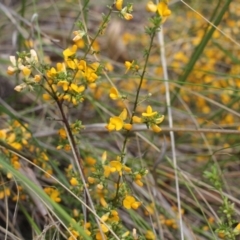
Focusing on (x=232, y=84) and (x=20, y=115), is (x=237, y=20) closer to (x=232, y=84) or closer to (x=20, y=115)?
(x=232, y=84)

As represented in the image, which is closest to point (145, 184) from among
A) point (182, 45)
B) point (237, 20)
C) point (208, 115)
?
point (208, 115)

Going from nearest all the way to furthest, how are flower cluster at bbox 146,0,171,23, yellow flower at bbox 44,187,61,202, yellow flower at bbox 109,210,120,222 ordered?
flower cluster at bbox 146,0,171,23
yellow flower at bbox 109,210,120,222
yellow flower at bbox 44,187,61,202

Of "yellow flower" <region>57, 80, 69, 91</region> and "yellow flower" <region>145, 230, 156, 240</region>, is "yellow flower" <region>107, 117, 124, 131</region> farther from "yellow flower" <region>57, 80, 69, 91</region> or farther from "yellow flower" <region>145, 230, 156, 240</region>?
"yellow flower" <region>145, 230, 156, 240</region>

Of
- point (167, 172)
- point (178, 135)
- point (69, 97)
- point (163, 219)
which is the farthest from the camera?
point (178, 135)

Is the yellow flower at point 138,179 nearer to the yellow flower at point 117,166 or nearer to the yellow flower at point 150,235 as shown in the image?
the yellow flower at point 117,166

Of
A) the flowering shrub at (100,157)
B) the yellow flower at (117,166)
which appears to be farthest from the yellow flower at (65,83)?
the yellow flower at (117,166)

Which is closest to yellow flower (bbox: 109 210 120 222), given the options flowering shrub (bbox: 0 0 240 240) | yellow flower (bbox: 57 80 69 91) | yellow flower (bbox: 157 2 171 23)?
flowering shrub (bbox: 0 0 240 240)

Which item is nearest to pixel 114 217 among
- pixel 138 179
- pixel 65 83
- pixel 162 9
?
pixel 138 179

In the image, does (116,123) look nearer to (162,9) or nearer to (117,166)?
(117,166)

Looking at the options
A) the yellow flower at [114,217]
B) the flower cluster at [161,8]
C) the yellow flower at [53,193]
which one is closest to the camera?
the flower cluster at [161,8]

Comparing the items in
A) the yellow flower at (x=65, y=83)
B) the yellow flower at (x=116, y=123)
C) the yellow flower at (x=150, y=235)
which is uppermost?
the yellow flower at (x=65, y=83)

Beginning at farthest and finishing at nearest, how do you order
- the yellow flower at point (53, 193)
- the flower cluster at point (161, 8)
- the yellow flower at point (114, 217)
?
the yellow flower at point (53, 193) → the yellow flower at point (114, 217) → the flower cluster at point (161, 8)
